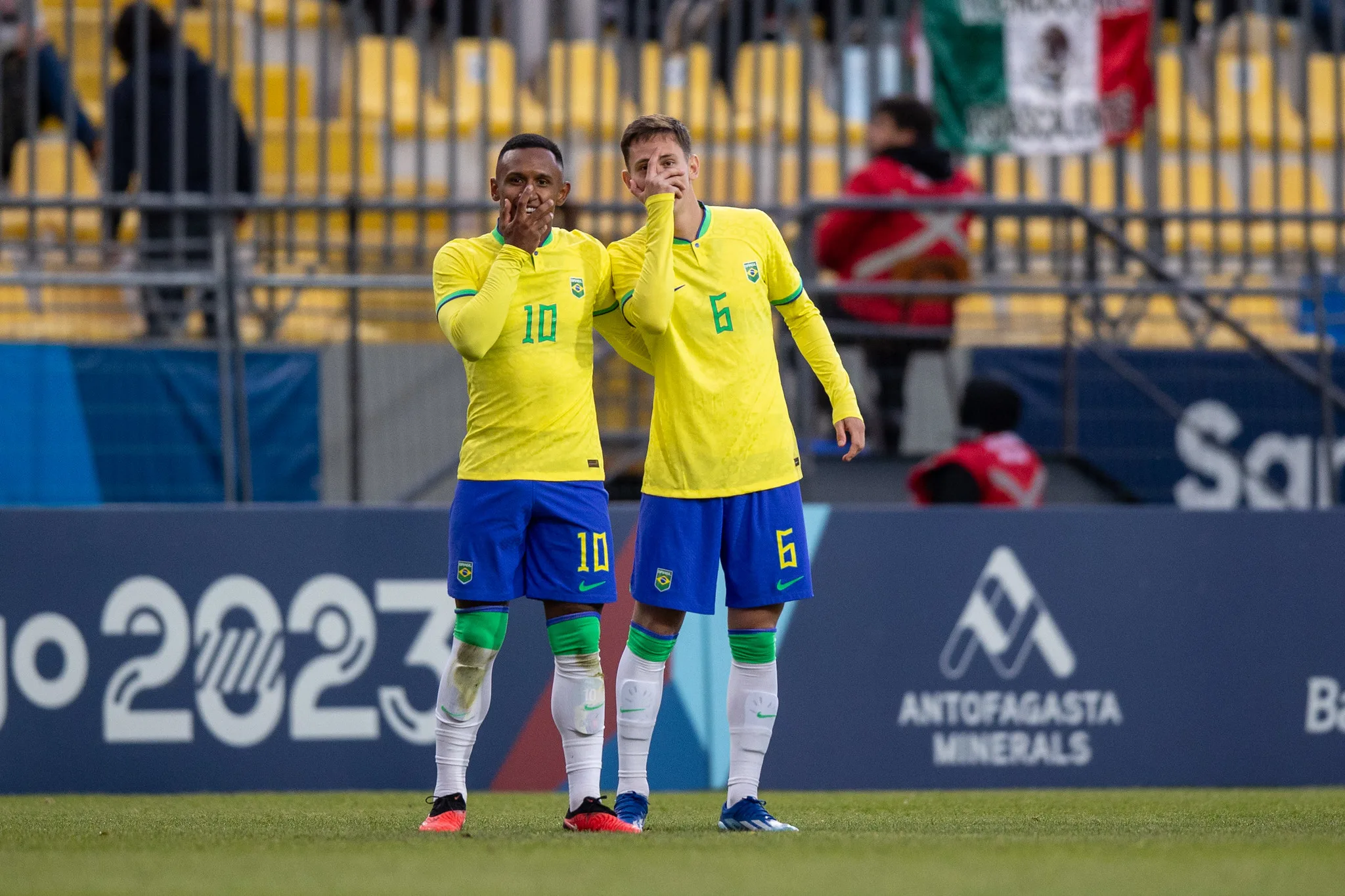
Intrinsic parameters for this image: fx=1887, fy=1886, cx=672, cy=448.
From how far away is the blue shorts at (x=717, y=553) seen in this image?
5.46 meters

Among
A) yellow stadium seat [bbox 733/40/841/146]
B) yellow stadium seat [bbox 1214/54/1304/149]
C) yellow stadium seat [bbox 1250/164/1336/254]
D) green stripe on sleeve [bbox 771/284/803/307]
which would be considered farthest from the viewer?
yellow stadium seat [bbox 1214/54/1304/149]

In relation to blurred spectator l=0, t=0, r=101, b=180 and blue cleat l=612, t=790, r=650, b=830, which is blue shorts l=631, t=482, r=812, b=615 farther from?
blurred spectator l=0, t=0, r=101, b=180

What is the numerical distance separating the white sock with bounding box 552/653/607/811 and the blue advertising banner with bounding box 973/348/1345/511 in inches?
156

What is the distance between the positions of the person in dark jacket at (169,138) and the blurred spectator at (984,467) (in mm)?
3905

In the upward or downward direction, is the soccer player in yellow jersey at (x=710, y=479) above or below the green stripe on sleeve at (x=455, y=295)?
below

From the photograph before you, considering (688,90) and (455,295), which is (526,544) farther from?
(688,90)

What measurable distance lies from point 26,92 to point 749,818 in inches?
266

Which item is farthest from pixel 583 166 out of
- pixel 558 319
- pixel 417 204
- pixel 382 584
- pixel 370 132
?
pixel 558 319

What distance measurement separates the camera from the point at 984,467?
8508 mm

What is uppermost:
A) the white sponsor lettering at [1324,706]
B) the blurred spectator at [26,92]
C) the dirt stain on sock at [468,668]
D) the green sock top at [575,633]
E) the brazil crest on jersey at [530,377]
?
the blurred spectator at [26,92]


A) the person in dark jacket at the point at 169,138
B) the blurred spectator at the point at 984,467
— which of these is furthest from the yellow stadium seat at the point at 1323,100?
the person in dark jacket at the point at 169,138

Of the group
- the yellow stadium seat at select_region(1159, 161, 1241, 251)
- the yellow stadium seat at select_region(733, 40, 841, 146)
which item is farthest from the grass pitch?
the yellow stadium seat at select_region(1159, 161, 1241, 251)

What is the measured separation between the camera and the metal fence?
869cm

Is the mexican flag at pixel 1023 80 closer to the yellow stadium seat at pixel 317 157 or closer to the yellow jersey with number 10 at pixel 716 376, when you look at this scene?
the yellow stadium seat at pixel 317 157
